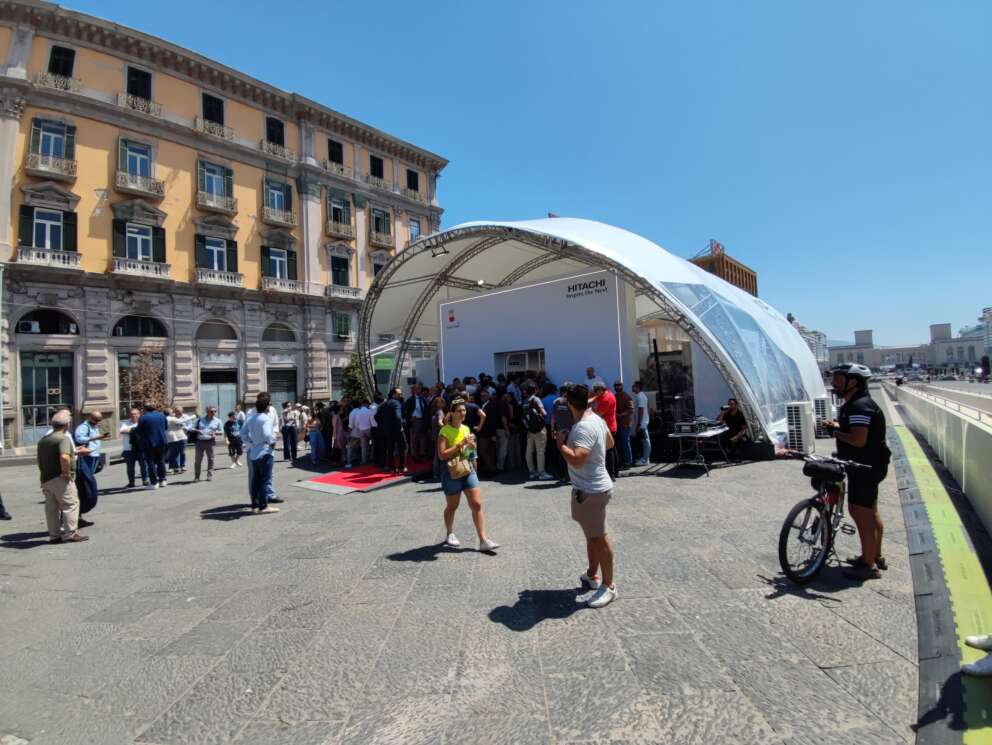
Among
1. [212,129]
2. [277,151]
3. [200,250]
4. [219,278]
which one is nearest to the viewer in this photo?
[200,250]

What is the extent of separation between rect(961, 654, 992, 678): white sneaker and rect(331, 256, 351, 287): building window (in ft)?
98.8

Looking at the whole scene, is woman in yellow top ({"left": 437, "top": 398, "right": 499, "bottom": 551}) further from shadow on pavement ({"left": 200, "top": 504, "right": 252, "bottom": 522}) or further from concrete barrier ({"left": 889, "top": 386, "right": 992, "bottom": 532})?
concrete barrier ({"left": 889, "top": 386, "right": 992, "bottom": 532})

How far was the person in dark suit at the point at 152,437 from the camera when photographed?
909 cm

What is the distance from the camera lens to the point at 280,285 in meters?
26.8

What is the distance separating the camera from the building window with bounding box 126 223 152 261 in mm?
22391

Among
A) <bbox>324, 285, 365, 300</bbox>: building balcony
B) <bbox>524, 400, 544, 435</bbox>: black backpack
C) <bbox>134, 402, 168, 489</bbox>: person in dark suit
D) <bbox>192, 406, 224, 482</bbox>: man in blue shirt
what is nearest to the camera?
<bbox>524, 400, 544, 435</bbox>: black backpack

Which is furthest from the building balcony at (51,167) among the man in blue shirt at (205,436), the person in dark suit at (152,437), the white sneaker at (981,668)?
the white sneaker at (981,668)

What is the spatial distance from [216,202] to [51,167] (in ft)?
20.3

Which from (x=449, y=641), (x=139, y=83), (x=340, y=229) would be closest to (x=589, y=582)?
(x=449, y=641)

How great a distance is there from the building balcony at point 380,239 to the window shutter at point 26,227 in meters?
15.6

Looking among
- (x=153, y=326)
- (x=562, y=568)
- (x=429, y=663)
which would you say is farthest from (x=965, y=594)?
(x=153, y=326)

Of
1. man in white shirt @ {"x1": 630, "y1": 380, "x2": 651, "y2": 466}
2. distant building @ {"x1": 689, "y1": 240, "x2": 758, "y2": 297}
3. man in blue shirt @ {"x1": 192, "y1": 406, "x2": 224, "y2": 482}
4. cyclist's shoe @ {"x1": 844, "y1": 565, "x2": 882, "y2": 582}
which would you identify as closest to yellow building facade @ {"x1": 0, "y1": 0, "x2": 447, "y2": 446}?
man in blue shirt @ {"x1": 192, "y1": 406, "x2": 224, "y2": 482}

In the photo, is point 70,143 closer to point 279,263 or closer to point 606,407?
point 279,263

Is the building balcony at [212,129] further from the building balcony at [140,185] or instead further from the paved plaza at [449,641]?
the paved plaza at [449,641]
